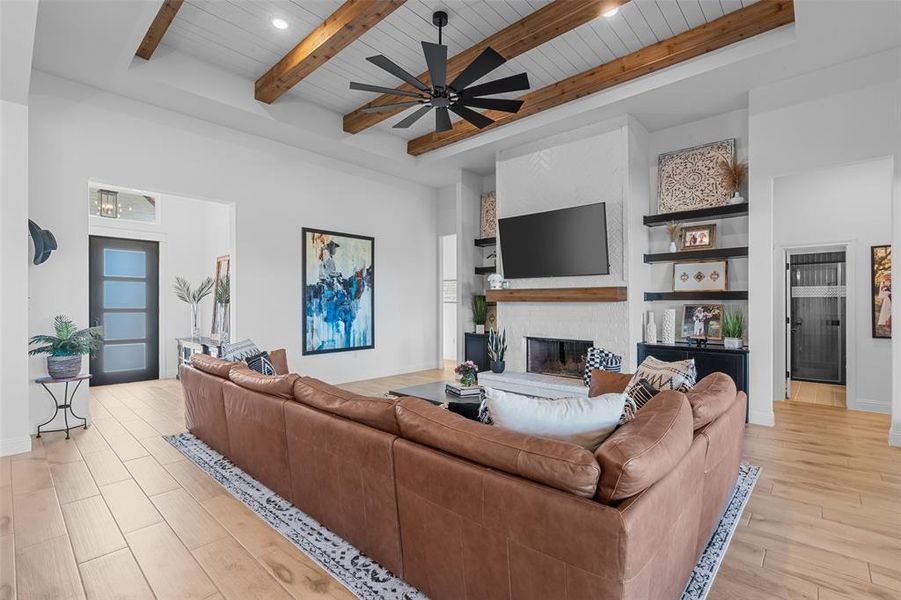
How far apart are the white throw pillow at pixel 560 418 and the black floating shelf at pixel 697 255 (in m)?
3.93

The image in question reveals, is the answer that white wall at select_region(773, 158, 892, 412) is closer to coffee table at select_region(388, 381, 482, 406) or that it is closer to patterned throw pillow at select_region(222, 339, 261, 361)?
coffee table at select_region(388, 381, 482, 406)

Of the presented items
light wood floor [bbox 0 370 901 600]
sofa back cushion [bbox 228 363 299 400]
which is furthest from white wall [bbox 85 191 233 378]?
sofa back cushion [bbox 228 363 299 400]

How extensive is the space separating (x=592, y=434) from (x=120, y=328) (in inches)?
294

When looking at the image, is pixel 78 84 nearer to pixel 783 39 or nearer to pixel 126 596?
pixel 126 596

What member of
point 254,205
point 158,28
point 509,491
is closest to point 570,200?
point 254,205

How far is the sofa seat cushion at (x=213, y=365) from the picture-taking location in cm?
329

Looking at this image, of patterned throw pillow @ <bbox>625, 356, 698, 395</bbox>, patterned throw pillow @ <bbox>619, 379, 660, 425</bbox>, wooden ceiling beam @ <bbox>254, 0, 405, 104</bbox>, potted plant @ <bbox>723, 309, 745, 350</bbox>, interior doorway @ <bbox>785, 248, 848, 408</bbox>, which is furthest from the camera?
interior doorway @ <bbox>785, 248, 848, 408</bbox>

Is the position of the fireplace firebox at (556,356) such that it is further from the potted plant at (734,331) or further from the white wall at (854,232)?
the white wall at (854,232)

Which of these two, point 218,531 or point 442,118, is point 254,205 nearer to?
point 442,118

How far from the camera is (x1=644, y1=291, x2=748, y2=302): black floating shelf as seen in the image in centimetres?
489

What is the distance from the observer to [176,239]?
24.3 feet

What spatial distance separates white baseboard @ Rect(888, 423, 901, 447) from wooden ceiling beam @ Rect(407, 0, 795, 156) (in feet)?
11.2

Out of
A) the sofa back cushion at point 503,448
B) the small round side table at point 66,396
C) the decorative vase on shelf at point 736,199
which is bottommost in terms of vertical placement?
the small round side table at point 66,396

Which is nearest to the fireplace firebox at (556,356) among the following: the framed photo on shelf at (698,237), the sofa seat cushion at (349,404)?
the framed photo on shelf at (698,237)
